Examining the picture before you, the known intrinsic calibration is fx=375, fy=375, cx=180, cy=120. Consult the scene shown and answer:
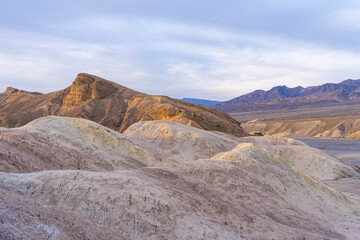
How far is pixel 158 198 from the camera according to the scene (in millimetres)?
6004

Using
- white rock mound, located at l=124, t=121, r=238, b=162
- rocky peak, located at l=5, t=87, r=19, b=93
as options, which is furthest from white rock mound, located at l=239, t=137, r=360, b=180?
rocky peak, located at l=5, t=87, r=19, b=93

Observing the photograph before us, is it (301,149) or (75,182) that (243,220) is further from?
(301,149)

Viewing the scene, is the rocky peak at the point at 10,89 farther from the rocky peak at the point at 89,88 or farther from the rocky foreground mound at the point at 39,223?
the rocky foreground mound at the point at 39,223

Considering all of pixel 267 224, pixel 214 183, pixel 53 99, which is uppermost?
pixel 53 99

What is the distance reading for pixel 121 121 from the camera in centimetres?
3105

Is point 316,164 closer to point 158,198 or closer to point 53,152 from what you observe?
point 53,152

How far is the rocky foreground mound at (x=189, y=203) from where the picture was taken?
558 cm

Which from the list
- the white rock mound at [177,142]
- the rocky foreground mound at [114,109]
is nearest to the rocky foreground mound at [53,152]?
the white rock mound at [177,142]

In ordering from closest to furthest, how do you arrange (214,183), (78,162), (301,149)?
(214,183)
(78,162)
(301,149)

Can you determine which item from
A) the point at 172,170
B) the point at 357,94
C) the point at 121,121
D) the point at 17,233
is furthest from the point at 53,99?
the point at 357,94

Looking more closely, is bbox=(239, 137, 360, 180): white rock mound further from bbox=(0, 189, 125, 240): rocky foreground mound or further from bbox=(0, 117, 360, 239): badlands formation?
bbox=(0, 189, 125, 240): rocky foreground mound

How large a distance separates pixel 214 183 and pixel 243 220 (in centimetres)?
137

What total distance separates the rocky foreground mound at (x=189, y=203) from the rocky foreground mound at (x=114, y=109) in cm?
1766

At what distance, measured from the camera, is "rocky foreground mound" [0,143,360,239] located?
5582 mm
